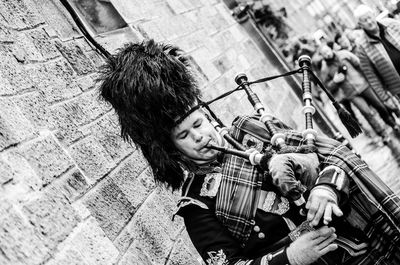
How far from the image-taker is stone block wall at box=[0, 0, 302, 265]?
1.60 meters

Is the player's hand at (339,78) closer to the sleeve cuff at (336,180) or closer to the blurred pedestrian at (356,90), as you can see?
the blurred pedestrian at (356,90)

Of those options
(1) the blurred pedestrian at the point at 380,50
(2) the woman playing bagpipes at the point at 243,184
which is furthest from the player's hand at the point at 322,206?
(1) the blurred pedestrian at the point at 380,50

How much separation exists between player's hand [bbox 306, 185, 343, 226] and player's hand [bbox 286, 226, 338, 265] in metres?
0.09

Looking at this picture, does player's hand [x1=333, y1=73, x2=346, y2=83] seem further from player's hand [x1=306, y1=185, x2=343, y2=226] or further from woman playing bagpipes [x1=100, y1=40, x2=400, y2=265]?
player's hand [x1=306, y1=185, x2=343, y2=226]

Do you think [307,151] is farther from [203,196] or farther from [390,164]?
[390,164]

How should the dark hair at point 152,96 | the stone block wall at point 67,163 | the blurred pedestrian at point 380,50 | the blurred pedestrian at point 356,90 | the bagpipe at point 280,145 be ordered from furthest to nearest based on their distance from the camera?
the blurred pedestrian at point 356,90 < the blurred pedestrian at point 380,50 < the dark hair at point 152,96 < the bagpipe at point 280,145 < the stone block wall at point 67,163

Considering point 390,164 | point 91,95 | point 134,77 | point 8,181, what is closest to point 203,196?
point 134,77

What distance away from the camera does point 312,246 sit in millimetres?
1737

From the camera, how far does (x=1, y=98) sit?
1780 mm

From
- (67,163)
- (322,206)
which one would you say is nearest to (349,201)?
(322,206)

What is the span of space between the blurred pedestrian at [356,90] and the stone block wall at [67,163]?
2.82 metres

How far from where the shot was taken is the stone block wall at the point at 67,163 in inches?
63.1

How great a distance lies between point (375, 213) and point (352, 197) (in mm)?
110

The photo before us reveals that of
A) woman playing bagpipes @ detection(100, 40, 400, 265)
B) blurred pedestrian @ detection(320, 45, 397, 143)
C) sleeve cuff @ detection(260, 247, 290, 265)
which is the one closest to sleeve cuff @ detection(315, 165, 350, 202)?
woman playing bagpipes @ detection(100, 40, 400, 265)
